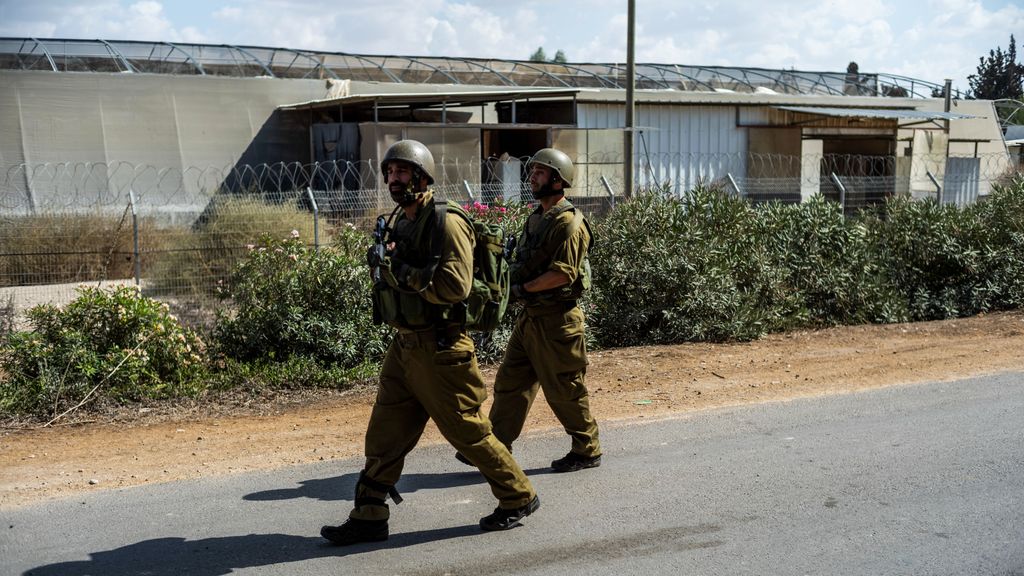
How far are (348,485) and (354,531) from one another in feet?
2.85

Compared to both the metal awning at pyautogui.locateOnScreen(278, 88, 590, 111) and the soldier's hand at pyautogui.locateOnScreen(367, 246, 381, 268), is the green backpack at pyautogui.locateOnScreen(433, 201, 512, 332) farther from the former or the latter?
the metal awning at pyautogui.locateOnScreen(278, 88, 590, 111)

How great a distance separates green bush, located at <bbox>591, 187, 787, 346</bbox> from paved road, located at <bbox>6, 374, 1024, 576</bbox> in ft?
9.85

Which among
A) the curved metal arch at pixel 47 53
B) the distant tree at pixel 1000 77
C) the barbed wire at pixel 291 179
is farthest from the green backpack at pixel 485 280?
the distant tree at pixel 1000 77

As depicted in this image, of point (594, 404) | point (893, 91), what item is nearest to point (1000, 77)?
point (893, 91)

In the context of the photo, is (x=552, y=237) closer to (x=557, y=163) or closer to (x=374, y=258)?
(x=557, y=163)

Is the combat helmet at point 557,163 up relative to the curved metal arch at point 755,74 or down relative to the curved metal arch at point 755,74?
down

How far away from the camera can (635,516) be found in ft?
15.8

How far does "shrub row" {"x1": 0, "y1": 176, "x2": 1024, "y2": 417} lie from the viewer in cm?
698

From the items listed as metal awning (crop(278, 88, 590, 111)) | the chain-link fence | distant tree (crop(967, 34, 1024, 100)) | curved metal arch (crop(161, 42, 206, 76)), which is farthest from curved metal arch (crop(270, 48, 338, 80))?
distant tree (crop(967, 34, 1024, 100))

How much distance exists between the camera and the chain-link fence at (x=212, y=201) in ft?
37.7

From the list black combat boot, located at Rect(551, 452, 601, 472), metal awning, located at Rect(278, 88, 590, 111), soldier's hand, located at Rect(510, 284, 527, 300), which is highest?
metal awning, located at Rect(278, 88, 590, 111)

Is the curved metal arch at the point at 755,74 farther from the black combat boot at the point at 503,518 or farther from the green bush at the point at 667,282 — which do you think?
the black combat boot at the point at 503,518

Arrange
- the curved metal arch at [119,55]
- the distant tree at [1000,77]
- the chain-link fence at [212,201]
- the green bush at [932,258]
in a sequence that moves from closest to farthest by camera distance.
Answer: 1. the green bush at [932,258]
2. the chain-link fence at [212,201]
3. the curved metal arch at [119,55]
4. the distant tree at [1000,77]

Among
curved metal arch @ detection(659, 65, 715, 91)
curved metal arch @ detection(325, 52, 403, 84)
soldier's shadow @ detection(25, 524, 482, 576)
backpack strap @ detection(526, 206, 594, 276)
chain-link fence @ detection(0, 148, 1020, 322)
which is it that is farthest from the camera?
curved metal arch @ detection(659, 65, 715, 91)
